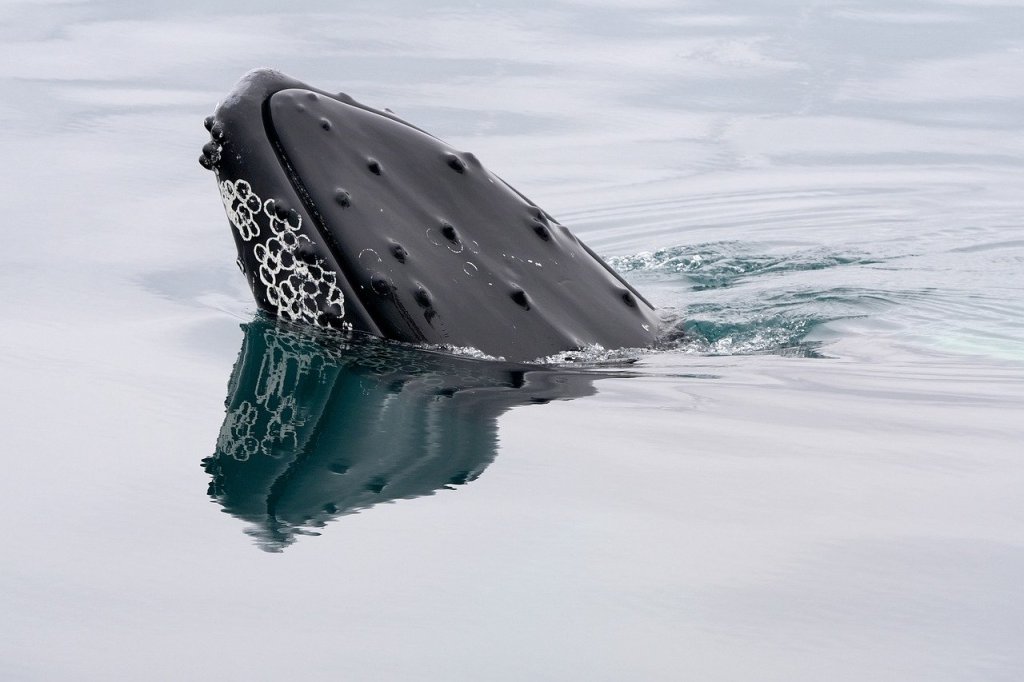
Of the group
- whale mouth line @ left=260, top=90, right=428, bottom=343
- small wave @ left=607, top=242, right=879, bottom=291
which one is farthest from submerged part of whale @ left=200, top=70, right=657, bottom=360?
small wave @ left=607, top=242, right=879, bottom=291

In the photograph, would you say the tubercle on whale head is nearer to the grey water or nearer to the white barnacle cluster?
the white barnacle cluster

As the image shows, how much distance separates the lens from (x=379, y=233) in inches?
287

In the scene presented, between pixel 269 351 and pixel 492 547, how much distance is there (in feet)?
9.75

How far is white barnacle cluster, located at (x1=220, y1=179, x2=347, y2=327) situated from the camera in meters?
7.37

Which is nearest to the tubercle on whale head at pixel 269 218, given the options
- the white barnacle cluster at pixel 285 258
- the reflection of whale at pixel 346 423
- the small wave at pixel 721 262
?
the white barnacle cluster at pixel 285 258

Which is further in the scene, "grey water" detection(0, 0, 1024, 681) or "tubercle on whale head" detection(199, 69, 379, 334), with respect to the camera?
"tubercle on whale head" detection(199, 69, 379, 334)

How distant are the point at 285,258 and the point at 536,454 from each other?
6.19 ft

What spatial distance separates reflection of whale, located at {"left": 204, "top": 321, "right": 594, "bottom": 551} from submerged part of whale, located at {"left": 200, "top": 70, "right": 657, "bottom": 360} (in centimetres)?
17

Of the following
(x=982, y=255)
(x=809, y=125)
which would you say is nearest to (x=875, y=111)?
(x=809, y=125)

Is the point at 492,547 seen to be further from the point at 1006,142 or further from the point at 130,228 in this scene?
the point at 1006,142

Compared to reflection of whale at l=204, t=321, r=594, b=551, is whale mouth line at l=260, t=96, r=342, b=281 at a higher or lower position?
higher

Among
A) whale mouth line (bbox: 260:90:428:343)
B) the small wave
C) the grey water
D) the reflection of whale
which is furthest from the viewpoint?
the small wave

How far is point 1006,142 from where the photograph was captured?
17828 millimetres

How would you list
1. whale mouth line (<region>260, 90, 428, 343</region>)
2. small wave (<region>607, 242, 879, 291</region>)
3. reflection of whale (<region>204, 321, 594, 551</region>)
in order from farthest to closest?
small wave (<region>607, 242, 879, 291</region>) → whale mouth line (<region>260, 90, 428, 343</region>) → reflection of whale (<region>204, 321, 594, 551</region>)
